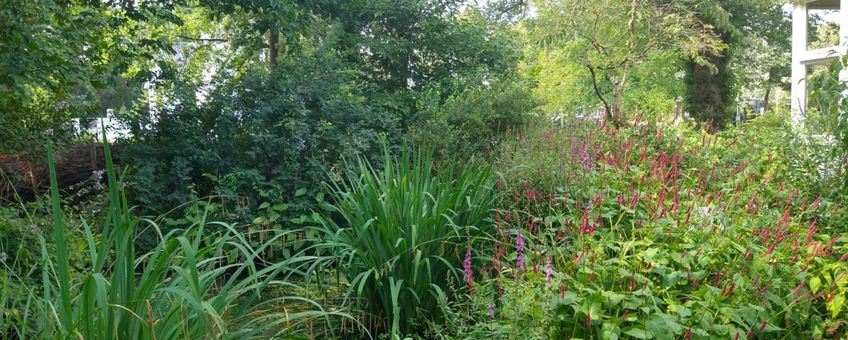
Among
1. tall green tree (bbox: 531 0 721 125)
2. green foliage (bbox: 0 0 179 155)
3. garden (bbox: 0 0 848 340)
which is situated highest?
tall green tree (bbox: 531 0 721 125)

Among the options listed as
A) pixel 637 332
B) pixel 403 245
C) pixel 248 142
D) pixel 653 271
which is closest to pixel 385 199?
pixel 403 245

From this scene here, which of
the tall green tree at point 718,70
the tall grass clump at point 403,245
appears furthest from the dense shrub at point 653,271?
the tall green tree at point 718,70

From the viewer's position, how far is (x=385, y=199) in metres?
3.60

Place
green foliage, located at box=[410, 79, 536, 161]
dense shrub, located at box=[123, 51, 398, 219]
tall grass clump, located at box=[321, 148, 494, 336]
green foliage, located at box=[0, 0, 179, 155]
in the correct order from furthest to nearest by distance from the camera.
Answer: green foliage, located at box=[410, 79, 536, 161] < dense shrub, located at box=[123, 51, 398, 219] < green foliage, located at box=[0, 0, 179, 155] < tall grass clump, located at box=[321, 148, 494, 336]

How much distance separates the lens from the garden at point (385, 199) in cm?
247

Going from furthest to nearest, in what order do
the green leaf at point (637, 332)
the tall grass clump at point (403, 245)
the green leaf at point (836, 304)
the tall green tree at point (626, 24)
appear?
the tall green tree at point (626, 24) < the tall grass clump at point (403, 245) < the green leaf at point (836, 304) < the green leaf at point (637, 332)

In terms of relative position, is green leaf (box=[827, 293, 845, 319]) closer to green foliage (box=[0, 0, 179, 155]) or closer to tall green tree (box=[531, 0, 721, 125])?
green foliage (box=[0, 0, 179, 155])

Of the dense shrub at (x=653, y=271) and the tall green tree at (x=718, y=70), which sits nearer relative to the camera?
the dense shrub at (x=653, y=271)

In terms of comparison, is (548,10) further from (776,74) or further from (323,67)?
(776,74)

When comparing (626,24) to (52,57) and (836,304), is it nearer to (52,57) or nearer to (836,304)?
(52,57)

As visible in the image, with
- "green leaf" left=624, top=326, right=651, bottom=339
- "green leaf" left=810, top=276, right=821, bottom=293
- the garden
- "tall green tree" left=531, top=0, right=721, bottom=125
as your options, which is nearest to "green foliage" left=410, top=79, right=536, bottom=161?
the garden

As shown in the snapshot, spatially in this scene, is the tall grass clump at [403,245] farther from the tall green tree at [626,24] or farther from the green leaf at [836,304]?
the tall green tree at [626,24]

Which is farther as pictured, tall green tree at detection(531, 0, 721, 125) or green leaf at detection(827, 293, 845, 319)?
tall green tree at detection(531, 0, 721, 125)

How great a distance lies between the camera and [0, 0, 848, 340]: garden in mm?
2472
